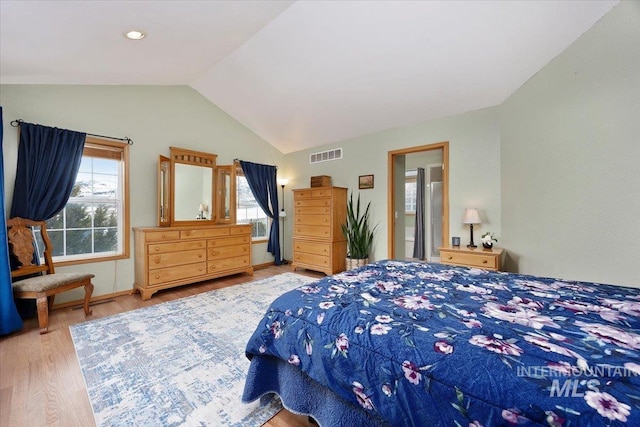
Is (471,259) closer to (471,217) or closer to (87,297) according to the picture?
(471,217)

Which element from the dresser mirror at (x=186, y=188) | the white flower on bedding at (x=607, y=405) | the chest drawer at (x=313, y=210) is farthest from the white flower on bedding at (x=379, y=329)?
the dresser mirror at (x=186, y=188)

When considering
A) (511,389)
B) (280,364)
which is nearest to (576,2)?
(511,389)

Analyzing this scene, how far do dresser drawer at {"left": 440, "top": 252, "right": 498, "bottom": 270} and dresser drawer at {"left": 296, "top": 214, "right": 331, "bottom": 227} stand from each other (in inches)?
73.9

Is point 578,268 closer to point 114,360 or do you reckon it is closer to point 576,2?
point 576,2

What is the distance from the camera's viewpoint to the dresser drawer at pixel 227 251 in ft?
13.1

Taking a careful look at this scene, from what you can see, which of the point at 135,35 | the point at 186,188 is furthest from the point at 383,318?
the point at 186,188

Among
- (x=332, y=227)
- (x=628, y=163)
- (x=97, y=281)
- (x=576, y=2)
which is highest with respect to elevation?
(x=576, y=2)

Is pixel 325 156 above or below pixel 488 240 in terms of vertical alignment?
above

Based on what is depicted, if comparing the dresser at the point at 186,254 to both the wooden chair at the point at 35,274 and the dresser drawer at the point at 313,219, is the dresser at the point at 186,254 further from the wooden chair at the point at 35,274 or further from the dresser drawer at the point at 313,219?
the dresser drawer at the point at 313,219

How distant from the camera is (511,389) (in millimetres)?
735

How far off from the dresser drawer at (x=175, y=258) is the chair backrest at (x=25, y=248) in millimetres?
948

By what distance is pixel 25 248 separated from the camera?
2703 mm

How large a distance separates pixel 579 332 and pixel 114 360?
2.83 metres

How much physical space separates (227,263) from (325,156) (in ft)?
Answer: 8.51
